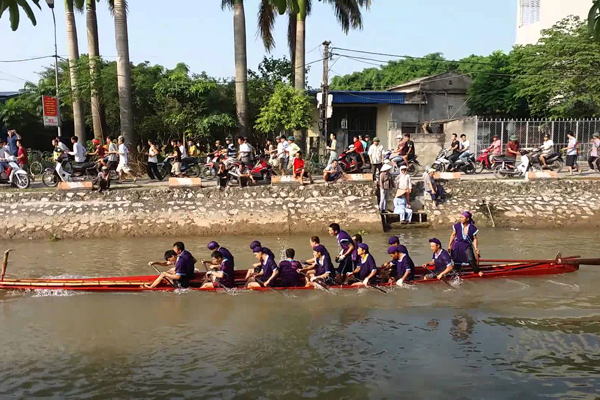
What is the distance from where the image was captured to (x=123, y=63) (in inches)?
700

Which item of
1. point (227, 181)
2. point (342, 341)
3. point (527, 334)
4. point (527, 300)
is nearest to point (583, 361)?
point (527, 334)

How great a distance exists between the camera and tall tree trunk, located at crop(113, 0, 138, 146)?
17578 mm

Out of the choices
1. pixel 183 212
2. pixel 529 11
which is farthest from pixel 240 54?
pixel 529 11

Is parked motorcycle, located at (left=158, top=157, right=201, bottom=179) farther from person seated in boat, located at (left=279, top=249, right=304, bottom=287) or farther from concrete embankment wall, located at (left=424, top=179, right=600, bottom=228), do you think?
person seated in boat, located at (left=279, top=249, right=304, bottom=287)

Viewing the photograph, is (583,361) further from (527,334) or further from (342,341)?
(342,341)

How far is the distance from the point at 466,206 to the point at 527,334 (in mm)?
8029

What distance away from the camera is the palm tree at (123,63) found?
17.6 metres

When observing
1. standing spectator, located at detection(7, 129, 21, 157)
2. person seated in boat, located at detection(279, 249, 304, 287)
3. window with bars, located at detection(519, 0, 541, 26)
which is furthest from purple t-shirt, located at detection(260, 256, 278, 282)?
window with bars, located at detection(519, 0, 541, 26)

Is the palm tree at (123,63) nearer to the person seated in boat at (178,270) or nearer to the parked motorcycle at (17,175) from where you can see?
the parked motorcycle at (17,175)

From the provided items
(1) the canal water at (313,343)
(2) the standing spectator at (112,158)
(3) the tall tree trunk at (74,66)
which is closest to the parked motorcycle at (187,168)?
(2) the standing spectator at (112,158)

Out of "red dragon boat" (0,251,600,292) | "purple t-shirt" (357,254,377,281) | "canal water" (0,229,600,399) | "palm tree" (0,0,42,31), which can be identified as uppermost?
"palm tree" (0,0,42,31)

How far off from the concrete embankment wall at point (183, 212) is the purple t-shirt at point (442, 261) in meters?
5.31

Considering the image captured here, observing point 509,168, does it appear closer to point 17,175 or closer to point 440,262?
point 440,262

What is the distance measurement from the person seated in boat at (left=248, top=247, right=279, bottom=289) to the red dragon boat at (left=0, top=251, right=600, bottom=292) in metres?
0.11
